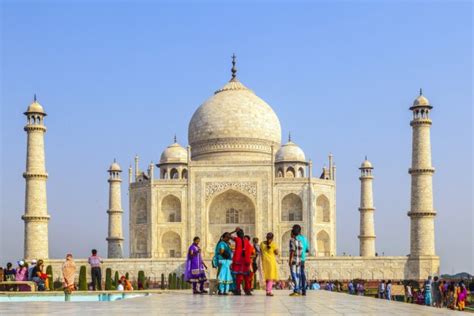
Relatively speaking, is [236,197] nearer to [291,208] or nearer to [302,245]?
[291,208]

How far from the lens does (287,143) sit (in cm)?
3884

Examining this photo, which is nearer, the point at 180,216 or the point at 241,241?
the point at 241,241

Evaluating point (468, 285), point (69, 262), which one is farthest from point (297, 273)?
point (468, 285)

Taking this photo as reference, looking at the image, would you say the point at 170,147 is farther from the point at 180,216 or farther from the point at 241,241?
the point at 241,241

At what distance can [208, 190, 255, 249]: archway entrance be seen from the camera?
3594cm

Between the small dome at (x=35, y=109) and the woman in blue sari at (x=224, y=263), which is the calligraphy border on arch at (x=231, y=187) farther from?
the woman in blue sari at (x=224, y=263)

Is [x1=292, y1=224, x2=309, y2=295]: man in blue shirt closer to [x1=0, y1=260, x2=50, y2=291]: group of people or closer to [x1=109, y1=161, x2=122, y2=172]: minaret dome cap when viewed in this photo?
[x1=0, y1=260, x2=50, y2=291]: group of people

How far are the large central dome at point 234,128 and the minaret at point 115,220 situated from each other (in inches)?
161

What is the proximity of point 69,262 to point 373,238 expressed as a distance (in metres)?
26.1

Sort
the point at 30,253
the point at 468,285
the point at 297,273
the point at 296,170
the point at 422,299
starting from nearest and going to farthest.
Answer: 1. the point at 297,273
2. the point at 422,299
3. the point at 468,285
4. the point at 30,253
5. the point at 296,170

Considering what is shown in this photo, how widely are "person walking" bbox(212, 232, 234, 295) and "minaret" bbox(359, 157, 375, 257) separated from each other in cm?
2615

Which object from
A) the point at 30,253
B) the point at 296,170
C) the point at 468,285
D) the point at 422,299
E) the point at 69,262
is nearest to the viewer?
the point at 69,262

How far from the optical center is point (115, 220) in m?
38.9

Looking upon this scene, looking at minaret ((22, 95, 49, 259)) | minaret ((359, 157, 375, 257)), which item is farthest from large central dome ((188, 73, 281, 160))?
minaret ((22, 95, 49, 259))
